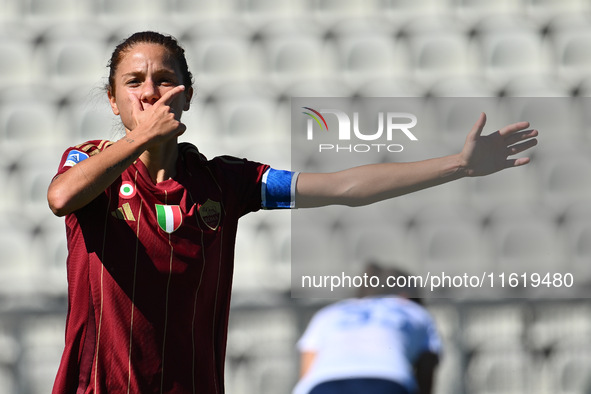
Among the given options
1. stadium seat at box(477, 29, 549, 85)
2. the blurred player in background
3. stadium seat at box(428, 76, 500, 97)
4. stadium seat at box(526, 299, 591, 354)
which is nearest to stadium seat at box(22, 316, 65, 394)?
the blurred player in background

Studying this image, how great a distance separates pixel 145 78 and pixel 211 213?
261mm

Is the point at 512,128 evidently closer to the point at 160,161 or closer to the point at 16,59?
the point at 160,161

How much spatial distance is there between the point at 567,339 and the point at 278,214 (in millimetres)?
1202

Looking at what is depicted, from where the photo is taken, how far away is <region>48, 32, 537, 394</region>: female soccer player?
1211 millimetres

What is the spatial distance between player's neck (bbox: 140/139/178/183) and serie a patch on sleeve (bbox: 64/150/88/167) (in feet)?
0.35

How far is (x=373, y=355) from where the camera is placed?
4.75 ft

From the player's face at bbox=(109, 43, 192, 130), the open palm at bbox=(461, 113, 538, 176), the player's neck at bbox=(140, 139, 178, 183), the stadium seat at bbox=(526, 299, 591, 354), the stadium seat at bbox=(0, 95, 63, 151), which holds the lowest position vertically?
the stadium seat at bbox=(526, 299, 591, 354)

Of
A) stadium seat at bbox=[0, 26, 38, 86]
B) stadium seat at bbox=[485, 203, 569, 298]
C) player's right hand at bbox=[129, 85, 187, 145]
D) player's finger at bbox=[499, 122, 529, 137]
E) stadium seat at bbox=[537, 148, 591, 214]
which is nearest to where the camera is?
player's right hand at bbox=[129, 85, 187, 145]

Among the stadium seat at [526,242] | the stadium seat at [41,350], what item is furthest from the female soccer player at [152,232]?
the stadium seat at [526,242]

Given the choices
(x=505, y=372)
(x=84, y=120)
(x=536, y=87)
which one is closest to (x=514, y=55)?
(x=536, y=87)

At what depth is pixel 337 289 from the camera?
111 inches

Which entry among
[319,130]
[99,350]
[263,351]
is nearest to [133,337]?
[99,350]

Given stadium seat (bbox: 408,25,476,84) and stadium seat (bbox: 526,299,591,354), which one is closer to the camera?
stadium seat (bbox: 526,299,591,354)

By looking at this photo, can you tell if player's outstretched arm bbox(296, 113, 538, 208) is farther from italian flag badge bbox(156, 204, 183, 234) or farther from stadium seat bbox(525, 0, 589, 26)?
stadium seat bbox(525, 0, 589, 26)
